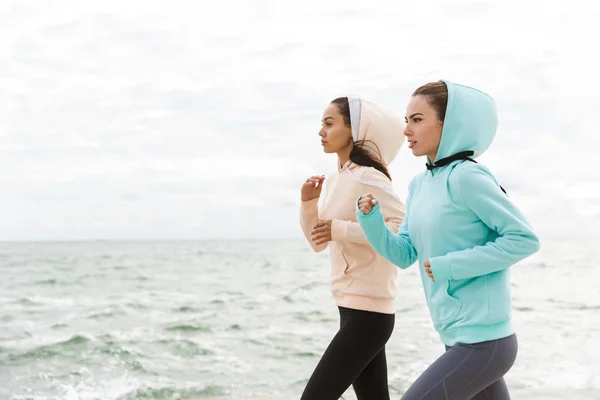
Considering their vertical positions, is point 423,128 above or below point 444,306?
above

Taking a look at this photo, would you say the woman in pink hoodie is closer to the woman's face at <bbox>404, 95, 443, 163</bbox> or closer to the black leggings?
the black leggings

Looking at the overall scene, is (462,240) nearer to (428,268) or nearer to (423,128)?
(428,268)

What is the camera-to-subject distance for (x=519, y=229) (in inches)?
79.9

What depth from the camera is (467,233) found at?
83.0 inches

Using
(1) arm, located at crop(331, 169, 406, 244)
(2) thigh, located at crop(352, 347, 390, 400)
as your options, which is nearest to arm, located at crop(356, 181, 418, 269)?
(1) arm, located at crop(331, 169, 406, 244)

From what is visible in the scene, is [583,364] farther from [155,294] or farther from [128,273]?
[128,273]

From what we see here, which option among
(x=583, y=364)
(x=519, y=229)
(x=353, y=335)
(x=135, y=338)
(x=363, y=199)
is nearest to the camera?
(x=519, y=229)

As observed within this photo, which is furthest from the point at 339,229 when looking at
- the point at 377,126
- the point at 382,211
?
the point at 377,126

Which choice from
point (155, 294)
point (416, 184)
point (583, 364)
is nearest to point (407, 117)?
point (416, 184)

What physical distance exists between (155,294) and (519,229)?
62.6ft

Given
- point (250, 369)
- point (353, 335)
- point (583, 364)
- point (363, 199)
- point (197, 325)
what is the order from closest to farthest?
point (363, 199) < point (353, 335) < point (250, 369) < point (583, 364) < point (197, 325)

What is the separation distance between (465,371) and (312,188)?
1.16m

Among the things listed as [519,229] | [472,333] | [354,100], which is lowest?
[472,333]

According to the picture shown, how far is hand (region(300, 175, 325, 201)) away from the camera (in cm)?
294
